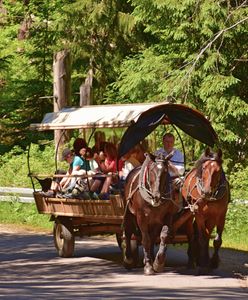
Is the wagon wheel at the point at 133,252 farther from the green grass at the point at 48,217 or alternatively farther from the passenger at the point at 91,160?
the green grass at the point at 48,217

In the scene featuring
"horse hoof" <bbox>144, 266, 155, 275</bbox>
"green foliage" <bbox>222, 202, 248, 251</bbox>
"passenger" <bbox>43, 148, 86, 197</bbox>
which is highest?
"passenger" <bbox>43, 148, 86, 197</bbox>

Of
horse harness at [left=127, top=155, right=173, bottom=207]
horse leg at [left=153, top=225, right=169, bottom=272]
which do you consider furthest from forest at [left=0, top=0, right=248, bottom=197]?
horse leg at [left=153, top=225, right=169, bottom=272]

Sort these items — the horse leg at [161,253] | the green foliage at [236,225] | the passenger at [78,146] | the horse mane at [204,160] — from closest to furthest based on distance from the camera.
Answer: the horse leg at [161,253], the horse mane at [204,160], the passenger at [78,146], the green foliage at [236,225]

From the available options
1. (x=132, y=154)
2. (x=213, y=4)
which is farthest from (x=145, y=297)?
(x=213, y=4)

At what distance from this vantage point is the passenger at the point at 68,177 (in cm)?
1873

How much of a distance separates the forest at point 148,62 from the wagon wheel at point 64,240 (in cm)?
507

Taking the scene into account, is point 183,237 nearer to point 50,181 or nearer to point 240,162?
point 50,181

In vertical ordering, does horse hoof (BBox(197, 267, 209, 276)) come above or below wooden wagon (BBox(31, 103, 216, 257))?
below

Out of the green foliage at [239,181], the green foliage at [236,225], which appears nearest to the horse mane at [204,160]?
the green foliage at [236,225]

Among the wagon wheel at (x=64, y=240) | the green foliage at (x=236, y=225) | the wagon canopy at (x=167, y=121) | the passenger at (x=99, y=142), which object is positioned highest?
the wagon canopy at (x=167, y=121)

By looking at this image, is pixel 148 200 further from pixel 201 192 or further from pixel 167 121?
pixel 167 121

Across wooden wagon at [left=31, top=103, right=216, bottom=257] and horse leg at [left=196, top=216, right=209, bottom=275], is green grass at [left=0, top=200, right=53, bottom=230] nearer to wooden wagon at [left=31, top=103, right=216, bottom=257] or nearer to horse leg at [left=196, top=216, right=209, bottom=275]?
wooden wagon at [left=31, top=103, right=216, bottom=257]

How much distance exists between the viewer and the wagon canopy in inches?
654

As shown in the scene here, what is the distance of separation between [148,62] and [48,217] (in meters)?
4.71
